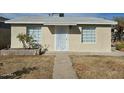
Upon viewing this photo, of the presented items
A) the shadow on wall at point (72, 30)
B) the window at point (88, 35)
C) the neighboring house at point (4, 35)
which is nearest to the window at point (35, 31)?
the shadow on wall at point (72, 30)

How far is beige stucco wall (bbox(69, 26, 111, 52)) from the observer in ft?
76.6

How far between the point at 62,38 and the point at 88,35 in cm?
217

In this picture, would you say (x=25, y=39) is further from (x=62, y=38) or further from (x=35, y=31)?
(x=62, y=38)

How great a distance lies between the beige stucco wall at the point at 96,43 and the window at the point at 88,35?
36cm

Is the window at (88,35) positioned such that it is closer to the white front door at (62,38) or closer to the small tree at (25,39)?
the white front door at (62,38)

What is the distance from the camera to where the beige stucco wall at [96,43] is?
23.4 meters

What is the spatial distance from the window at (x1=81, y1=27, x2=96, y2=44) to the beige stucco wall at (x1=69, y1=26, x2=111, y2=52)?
0.36 metres

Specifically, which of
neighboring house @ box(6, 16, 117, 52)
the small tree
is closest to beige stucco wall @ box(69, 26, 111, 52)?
neighboring house @ box(6, 16, 117, 52)

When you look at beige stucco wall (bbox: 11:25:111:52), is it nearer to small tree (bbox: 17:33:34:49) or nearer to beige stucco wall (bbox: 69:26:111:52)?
beige stucco wall (bbox: 69:26:111:52)

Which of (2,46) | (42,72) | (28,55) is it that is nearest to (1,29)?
(2,46)
